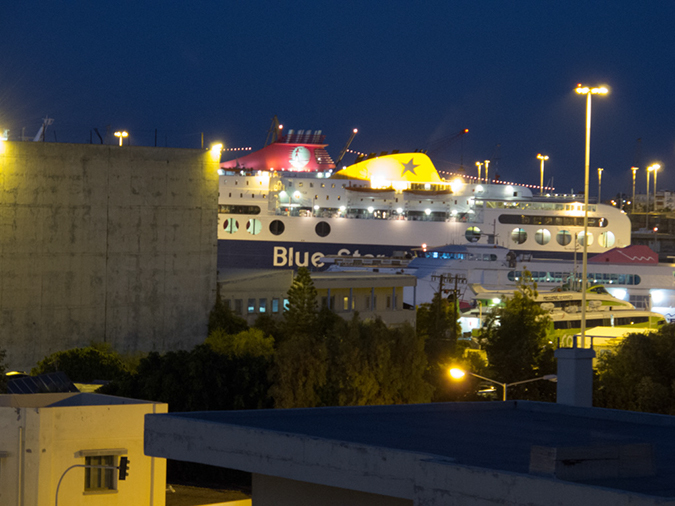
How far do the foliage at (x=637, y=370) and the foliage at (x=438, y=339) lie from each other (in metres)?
4.39

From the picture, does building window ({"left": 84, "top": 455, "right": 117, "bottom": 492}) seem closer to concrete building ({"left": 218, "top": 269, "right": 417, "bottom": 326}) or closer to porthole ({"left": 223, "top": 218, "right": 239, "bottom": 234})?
concrete building ({"left": 218, "top": 269, "right": 417, "bottom": 326})

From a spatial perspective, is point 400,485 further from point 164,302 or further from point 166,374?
point 164,302

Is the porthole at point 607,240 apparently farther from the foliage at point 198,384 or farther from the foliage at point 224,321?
the foliage at point 198,384

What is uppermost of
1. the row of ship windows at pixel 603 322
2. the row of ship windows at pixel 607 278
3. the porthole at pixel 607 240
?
the porthole at pixel 607 240

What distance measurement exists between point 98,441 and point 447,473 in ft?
31.7

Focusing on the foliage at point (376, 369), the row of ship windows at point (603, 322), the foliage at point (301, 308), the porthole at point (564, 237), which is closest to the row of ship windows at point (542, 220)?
the porthole at point (564, 237)

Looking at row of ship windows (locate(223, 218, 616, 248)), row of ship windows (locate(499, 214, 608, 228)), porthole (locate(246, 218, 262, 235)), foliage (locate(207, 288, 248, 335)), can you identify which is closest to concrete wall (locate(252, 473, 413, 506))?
Answer: foliage (locate(207, 288, 248, 335))

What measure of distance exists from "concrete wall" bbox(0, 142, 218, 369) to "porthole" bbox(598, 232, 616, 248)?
1709 inches

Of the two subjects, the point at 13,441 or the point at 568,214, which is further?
the point at 568,214

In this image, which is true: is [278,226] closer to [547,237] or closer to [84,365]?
[547,237]

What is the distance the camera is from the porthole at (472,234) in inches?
2731

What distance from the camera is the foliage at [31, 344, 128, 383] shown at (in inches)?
1071

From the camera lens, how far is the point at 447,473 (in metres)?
5.94

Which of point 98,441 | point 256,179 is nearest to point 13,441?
point 98,441
